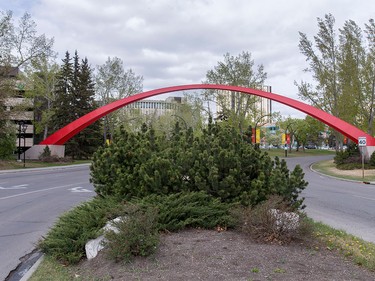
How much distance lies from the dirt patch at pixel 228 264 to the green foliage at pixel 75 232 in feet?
1.30

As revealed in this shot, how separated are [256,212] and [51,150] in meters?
41.0

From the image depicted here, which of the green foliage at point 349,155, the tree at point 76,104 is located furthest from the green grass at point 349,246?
the tree at point 76,104

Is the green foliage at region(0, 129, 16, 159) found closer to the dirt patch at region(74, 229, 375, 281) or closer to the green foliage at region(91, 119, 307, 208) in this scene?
the green foliage at region(91, 119, 307, 208)

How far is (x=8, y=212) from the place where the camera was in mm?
11414

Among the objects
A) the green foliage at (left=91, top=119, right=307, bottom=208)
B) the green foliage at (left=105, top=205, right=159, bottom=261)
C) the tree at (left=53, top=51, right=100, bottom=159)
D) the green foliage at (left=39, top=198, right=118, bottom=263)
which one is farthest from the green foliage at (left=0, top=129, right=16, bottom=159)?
the green foliage at (left=105, top=205, right=159, bottom=261)

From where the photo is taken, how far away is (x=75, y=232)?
6.03 metres

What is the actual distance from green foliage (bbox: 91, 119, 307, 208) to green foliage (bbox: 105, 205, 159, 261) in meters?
1.68

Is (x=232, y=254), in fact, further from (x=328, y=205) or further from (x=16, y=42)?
(x=16, y=42)

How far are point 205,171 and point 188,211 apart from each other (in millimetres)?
929

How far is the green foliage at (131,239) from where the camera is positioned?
4961 mm

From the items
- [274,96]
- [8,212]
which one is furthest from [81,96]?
[8,212]

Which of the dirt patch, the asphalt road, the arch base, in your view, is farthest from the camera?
the arch base

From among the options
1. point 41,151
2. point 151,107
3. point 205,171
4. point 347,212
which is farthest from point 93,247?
point 151,107

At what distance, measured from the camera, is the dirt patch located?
14.3 ft
